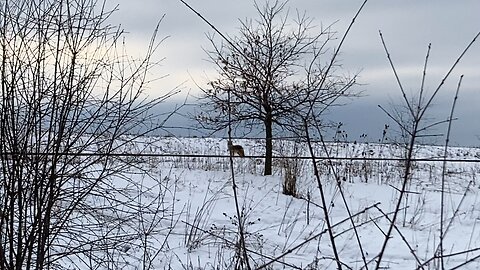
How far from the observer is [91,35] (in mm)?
4379

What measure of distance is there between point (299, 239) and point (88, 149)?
3989mm

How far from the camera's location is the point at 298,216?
31.0 ft

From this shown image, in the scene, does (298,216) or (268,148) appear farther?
(268,148)

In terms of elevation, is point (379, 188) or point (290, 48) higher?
point (290, 48)

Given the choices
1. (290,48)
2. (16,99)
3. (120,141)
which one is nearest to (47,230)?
(16,99)

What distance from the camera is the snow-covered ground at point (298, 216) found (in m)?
6.43

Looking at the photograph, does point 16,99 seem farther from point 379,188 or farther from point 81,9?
point 379,188

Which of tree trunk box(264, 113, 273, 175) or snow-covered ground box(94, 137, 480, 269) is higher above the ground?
tree trunk box(264, 113, 273, 175)

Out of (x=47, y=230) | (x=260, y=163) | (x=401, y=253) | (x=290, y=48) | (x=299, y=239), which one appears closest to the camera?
(x=47, y=230)

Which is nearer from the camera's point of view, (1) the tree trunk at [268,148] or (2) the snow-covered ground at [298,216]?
(2) the snow-covered ground at [298,216]

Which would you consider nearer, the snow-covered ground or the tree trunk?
the snow-covered ground

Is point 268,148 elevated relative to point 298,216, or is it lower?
elevated

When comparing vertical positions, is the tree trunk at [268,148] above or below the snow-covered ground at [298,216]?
above

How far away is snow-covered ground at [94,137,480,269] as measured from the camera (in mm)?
6426
